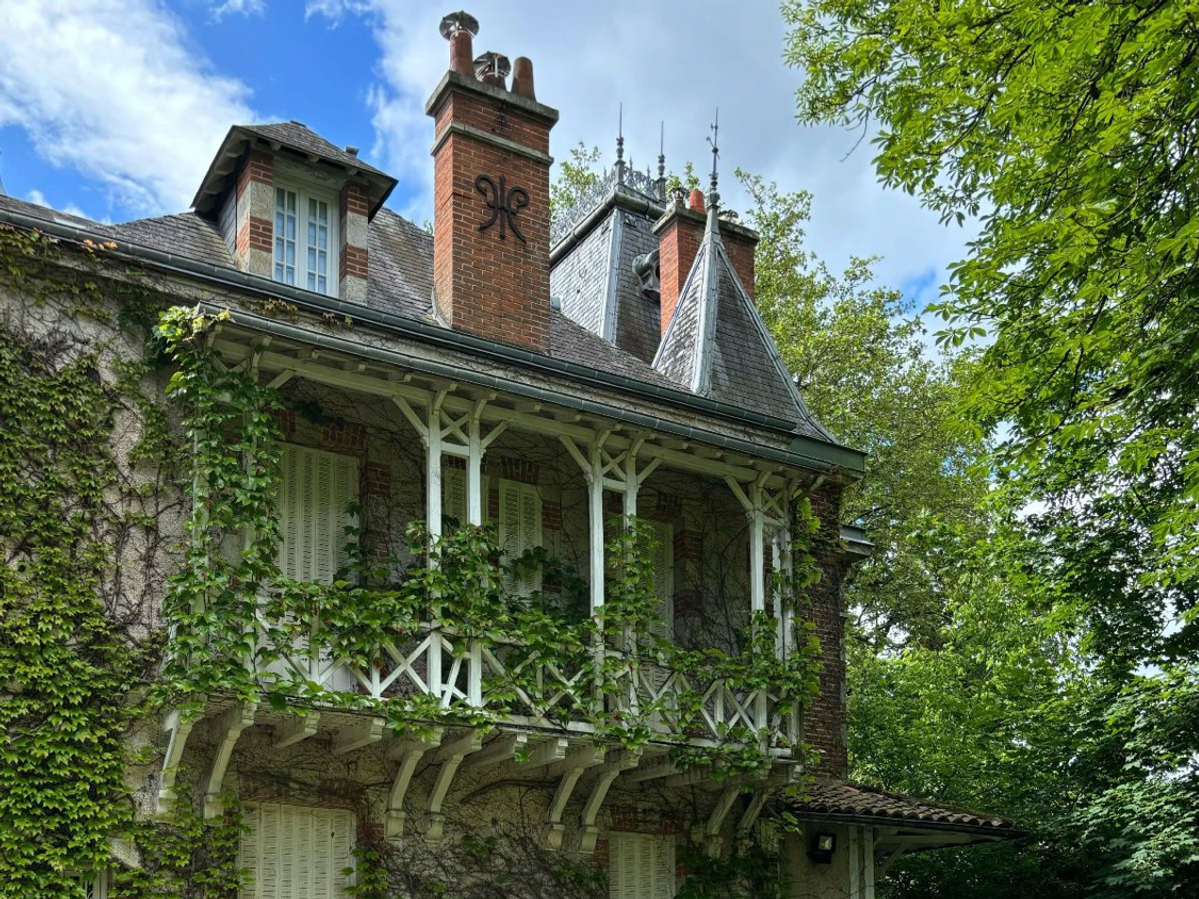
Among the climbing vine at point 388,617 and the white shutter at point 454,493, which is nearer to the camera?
the climbing vine at point 388,617

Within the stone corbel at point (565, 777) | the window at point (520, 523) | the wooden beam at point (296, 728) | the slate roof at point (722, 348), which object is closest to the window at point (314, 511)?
the wooden beam at point (296, 728)

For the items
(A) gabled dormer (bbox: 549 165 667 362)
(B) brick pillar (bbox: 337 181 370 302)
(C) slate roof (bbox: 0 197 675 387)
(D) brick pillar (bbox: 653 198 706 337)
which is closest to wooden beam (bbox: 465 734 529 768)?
(C) slate roof (bbox: 0 197 675 387)

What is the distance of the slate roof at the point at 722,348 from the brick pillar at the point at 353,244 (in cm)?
395

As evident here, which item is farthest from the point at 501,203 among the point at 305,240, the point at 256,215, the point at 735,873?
the point at 735,873

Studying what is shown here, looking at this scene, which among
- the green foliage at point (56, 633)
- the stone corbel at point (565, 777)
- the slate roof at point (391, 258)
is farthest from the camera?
the slate roof at point (391, 258)

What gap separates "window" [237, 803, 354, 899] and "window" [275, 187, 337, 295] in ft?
15.4

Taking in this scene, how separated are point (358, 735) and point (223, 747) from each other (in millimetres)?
1018

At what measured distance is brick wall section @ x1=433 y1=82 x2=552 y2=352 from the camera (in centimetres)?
1404

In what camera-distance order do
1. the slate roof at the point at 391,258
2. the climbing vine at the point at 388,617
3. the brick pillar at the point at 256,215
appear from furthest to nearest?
1. the brick pillar at the point at 256,215
2. the slate roof at the point at 391,258
3. the climbing vine at the point at 388,617

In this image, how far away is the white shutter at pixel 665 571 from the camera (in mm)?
14297

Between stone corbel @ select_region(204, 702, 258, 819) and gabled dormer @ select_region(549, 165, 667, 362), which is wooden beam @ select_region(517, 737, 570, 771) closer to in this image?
stone corbel @ select_region(204, 702, 258, 819)

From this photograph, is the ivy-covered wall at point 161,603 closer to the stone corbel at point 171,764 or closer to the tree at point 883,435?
the stone corbel at point 171,764

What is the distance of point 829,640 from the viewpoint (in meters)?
15.4

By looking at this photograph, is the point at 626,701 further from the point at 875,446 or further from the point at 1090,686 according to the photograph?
the point at 875,446
